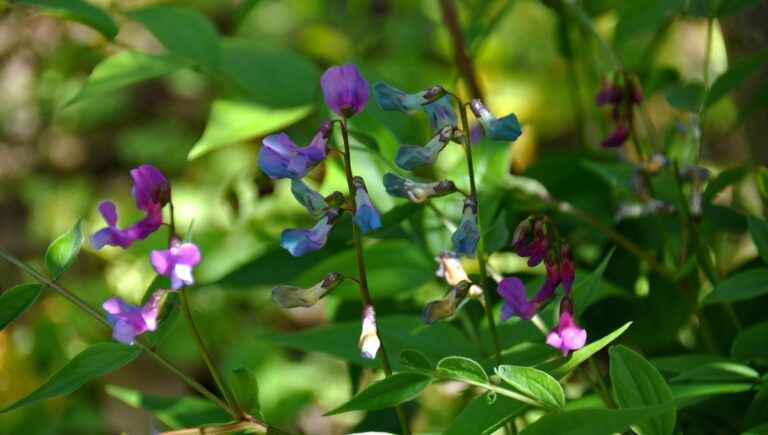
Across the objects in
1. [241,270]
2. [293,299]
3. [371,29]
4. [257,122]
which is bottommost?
[371,29]

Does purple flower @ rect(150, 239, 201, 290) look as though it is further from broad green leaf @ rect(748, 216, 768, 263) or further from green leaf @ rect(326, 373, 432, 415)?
broad green leaf @ rect(748, 216, 768, 263)

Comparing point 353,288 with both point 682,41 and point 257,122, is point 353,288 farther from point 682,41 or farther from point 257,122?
point 682,41

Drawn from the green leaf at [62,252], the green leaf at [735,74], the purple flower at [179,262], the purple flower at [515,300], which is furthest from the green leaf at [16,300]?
the green leaf at [735,74]

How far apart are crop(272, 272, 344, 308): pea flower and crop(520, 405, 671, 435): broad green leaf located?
204 mm

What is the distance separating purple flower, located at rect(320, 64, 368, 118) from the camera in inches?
33.3

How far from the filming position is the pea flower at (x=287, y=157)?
828mm

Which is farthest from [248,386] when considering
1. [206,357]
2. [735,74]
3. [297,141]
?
Answer: [297,141]

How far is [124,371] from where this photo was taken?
3074 mm

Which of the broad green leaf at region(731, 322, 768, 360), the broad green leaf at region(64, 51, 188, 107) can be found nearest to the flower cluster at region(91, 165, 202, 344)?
the broad green leaf at region(64, 51, 188, 107)

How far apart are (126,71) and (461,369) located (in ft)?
2.30

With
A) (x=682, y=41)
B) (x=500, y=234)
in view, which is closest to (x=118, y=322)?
(x=500, y=234)

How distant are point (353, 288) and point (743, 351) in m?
0.43

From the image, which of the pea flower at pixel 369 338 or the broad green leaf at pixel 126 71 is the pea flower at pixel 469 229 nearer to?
the pea flower at pixel 369 338

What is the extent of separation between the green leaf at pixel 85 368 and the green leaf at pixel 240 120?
442 millimetres
